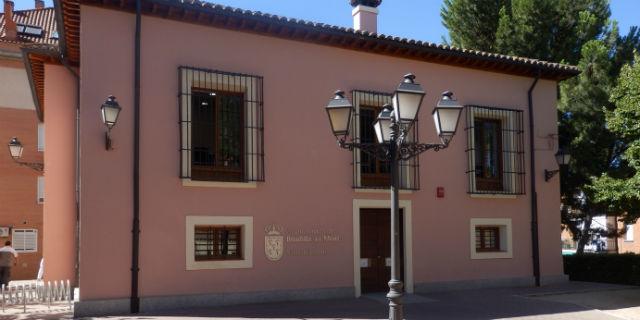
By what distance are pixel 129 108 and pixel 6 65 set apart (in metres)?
17.1

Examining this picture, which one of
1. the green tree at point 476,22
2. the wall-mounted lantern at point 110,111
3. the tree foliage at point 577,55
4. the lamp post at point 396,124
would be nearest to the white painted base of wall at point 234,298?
the wall-mounted lantern at point 110,111

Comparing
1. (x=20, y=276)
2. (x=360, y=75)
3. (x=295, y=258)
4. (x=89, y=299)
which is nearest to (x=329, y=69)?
(x=360, y=75)

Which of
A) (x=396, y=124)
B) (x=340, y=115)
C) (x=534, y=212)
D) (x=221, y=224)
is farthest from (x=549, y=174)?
(x=340, y=115)

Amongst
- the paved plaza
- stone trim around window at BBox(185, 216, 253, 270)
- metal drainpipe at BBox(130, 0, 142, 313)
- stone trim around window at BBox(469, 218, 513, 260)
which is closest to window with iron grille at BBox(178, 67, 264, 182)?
stone trim around window at BBox(185, 216, 253, 270)

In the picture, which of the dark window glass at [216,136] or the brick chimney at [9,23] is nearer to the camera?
the dark window glass at [216,136]

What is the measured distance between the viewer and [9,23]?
26.4 m

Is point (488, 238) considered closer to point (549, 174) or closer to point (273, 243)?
point (549, 174)

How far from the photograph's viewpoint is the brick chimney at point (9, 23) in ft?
84.4

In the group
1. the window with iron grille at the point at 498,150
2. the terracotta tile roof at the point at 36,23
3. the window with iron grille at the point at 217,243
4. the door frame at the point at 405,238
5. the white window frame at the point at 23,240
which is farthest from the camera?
the terracotta tile roof at the point at 36,23

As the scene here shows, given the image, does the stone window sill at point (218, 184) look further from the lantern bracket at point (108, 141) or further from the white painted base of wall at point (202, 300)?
the white painted base of wall at point (202, 300)

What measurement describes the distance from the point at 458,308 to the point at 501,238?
3796 millimetres

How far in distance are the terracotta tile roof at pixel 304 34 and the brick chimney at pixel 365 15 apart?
159cm

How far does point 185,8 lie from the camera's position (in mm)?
10930

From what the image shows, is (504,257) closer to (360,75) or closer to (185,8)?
(360,75)
